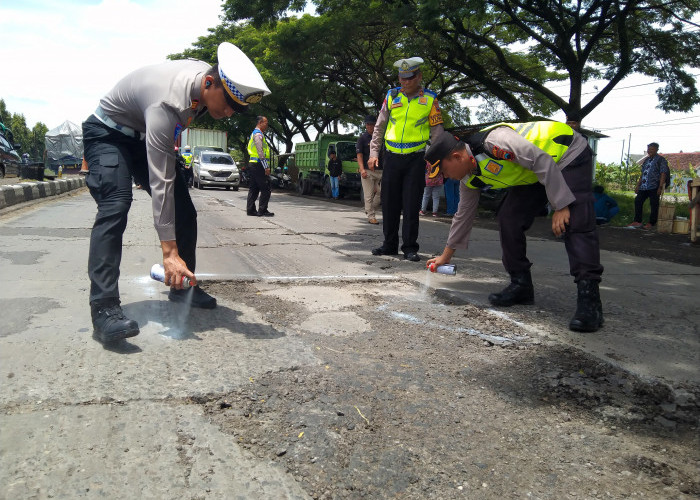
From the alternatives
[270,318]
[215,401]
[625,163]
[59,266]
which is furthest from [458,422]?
[625,163]

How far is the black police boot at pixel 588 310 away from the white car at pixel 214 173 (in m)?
21.7

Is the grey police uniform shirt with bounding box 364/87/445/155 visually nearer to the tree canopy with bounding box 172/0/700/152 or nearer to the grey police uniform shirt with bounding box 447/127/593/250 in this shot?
the grey police uniform shirt with bounding box 447/127/593/250

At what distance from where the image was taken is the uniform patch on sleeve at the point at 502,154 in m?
3.31

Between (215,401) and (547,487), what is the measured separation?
1.24 meters

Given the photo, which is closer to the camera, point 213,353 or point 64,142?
point 213,353

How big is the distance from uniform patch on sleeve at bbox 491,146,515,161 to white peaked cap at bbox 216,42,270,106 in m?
1.35

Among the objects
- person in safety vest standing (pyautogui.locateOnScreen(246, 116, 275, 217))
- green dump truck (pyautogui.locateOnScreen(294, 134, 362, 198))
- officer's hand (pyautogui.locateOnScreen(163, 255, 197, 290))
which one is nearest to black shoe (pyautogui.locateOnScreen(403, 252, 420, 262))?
officer's hand (pyautogui.locateOnScreen(163, 255, 197, 290))

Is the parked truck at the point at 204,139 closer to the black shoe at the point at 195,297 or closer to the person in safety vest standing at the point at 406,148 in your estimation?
the person in safety vest standing at the point at 406,148

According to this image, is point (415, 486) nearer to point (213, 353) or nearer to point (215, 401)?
point (215, 401)

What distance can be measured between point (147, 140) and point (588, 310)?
2.59 m

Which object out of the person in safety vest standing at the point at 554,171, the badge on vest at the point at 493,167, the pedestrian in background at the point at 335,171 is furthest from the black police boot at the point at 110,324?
the pedestrian in background at the point at 335,171

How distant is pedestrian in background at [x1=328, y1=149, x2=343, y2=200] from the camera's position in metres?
19.4

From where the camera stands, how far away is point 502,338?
3.21 meters

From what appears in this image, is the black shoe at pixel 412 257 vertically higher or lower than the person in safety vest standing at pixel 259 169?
lower
